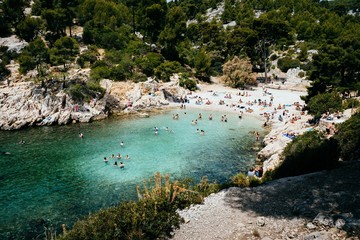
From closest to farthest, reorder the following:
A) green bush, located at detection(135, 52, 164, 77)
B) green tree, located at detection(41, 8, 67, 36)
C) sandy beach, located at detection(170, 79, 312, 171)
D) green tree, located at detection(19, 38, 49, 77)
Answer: sandy beach, located at detection(170, 79, 312, 171)
green tree, located at detection(19, 38, 49, 77)
green bush, located at detection(135, 52, 164, 77)
green tree, located at detection(41, 8, 67, 36)

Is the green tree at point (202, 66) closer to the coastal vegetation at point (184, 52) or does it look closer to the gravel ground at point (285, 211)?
the coastal vegetation at point (184, 52)

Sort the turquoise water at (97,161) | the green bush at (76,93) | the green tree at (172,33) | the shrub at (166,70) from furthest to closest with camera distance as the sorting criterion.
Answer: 1. the green tree at (172,33)
2. the shrub at (166,70)
3. the green bush at (76,93)
4. the turquoise water at (97,161)

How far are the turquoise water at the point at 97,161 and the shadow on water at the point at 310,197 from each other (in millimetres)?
9912

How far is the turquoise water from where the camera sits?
21.2 meters

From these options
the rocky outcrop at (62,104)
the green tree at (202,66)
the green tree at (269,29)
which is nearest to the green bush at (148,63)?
the rocky outcrop at (62,104)

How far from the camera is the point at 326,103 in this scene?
34.0 m

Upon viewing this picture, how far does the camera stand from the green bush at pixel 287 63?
7009 cm

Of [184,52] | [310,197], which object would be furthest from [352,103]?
[184,52]

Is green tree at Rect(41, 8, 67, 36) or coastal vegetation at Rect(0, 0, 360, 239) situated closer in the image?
coastal vegetation at Rect(0, 0, 360, 239)

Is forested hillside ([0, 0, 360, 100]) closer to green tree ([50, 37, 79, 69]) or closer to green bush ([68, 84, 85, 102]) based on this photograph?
green tree ([50, 37, 79, 69])

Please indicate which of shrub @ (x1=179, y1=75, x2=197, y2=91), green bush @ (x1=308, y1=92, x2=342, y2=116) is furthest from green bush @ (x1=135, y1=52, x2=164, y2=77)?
green bush @ (x1=308, y1=92, x2=342, y2=116)

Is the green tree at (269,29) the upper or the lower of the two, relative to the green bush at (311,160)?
upper

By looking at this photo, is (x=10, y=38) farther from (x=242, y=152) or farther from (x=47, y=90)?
(x=242, y=152)

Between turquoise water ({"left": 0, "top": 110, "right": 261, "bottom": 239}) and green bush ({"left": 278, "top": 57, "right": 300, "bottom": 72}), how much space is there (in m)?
33.9
